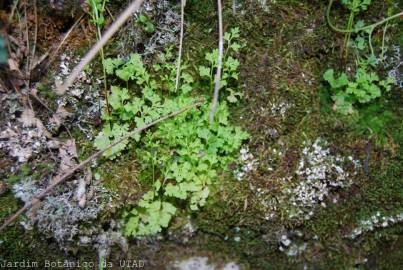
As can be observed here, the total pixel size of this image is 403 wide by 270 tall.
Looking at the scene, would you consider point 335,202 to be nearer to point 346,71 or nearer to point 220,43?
point 346,71

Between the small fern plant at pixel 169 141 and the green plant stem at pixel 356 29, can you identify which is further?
the green plant stem at pixel 356 29

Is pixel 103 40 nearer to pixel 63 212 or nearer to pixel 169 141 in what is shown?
pixel 169 141

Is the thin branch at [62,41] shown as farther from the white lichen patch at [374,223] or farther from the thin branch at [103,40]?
the white lichen patch at [374,223]

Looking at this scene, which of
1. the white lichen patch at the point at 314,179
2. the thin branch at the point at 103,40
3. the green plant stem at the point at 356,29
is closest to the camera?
the thin branch at the point at 103,40

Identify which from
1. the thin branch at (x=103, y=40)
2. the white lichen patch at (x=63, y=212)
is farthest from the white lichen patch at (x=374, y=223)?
the thin branch at (x=103, y=40)

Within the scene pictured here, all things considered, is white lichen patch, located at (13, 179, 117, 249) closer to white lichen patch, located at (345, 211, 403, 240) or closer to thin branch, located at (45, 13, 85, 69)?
thin branch, located at (45, 13, 85, 69)

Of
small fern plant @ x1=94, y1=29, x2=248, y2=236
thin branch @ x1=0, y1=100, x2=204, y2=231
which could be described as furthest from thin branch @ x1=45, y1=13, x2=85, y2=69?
thin branch @ x1=0, y1=100, x2=204, y2=231

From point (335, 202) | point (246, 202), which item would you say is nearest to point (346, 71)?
point (335, 202)
